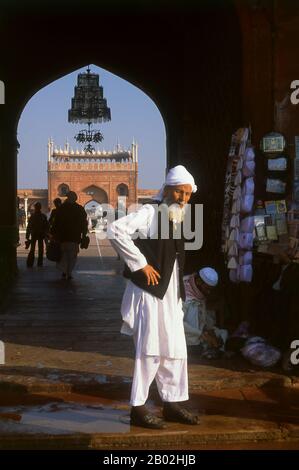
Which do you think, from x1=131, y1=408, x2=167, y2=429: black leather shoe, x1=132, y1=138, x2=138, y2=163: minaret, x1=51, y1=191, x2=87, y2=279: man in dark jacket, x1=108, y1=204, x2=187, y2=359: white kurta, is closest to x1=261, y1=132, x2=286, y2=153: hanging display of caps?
x1=108, y1=204, x2=187, y2=359: white kurta

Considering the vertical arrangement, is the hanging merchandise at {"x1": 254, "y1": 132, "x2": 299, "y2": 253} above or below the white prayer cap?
above

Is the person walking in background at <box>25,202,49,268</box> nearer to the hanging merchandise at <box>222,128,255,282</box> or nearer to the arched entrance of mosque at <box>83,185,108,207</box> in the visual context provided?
the hanging merchandise at <box>222,128,255,282</box>

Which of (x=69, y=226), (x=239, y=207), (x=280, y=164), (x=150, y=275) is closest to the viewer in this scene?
(x=150, y=275)

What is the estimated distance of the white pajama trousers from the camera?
3.69 meters

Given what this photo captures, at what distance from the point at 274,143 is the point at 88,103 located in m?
9.24

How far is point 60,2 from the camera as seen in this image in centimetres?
959

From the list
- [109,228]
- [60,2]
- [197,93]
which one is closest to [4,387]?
[109,228]

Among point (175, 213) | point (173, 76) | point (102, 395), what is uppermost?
point (173, 76)

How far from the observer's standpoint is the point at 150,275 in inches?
144

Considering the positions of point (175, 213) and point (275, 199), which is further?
point (275, 199)

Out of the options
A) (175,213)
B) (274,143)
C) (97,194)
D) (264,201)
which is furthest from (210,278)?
(97,194)

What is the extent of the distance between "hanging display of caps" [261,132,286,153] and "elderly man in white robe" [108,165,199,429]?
1.74 meters

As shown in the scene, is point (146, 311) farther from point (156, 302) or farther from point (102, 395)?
point (102, 395)

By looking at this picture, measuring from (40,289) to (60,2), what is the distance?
4.12 metres
